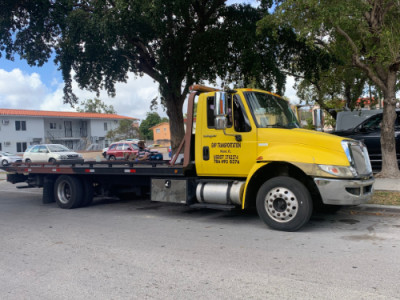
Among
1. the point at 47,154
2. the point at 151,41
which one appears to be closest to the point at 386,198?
the point at 151,41

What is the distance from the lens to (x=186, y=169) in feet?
23.5

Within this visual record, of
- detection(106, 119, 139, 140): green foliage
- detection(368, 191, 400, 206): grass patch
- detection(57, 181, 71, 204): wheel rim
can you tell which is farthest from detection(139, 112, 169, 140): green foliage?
detection(368, 191, 400, 206): grass patch

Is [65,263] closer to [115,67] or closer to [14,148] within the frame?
[115,67]

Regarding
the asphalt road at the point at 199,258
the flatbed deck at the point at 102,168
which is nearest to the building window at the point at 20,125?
the flatbed deck at the point at 102,168

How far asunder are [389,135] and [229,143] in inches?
260

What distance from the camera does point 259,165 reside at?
6180 mm

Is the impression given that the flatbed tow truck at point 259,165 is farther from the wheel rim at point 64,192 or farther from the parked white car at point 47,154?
the parked white car at point 47,154

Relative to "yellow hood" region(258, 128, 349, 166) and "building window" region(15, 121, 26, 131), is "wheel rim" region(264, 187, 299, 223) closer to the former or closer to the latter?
"yellow hood" region(258, 128, 349, 166)

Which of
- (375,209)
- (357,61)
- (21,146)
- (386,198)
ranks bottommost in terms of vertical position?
(375,209)

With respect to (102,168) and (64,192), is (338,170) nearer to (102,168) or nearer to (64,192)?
(102,168)

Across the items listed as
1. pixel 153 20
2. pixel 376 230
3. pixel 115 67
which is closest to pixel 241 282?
pixel 376 230

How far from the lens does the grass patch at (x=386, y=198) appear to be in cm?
783

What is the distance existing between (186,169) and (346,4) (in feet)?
21.2

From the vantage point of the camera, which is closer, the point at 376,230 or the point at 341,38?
the point at 376,230
